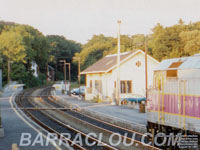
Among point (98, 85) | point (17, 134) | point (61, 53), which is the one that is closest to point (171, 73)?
point (17, 134)

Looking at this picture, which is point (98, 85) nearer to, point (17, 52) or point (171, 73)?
point (171, 73)

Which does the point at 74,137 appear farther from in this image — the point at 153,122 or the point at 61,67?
the point at 61,67

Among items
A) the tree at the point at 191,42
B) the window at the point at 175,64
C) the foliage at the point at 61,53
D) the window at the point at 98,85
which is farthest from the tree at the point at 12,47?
the window at the point at 175,64

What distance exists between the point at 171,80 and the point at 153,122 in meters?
2.17

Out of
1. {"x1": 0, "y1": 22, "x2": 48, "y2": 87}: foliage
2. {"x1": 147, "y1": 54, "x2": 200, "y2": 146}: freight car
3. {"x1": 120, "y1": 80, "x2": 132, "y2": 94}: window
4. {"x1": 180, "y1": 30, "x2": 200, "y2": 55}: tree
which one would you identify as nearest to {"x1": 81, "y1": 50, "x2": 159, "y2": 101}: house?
{"x1": 120, "y1": 80, "x2": 132, "y2": 94}: window

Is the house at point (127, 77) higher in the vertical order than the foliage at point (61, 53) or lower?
lower

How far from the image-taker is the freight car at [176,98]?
10.7 meters

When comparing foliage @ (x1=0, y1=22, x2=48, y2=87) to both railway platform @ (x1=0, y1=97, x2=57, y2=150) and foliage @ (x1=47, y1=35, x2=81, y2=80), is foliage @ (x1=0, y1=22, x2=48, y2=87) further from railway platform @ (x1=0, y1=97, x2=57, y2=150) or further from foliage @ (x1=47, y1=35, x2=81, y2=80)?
railway platform @ (x1=0, y1=97, x2=57, y2=150)

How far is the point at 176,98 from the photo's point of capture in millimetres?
11516

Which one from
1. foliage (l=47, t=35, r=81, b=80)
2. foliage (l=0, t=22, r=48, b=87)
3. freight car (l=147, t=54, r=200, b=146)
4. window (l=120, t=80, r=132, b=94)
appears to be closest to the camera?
freight car (l=147, t=54, r=200, b=146)

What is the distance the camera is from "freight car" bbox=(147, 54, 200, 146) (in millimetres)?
10680

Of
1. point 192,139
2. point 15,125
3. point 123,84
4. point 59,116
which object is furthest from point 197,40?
point 192,139

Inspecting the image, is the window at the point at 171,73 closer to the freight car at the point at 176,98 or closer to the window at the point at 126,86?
the freight car at the point at 176,98

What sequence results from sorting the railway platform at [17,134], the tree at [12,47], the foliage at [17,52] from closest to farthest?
the railway platform at [17,134], the tree at [12,47], the foliage at [17,52]
